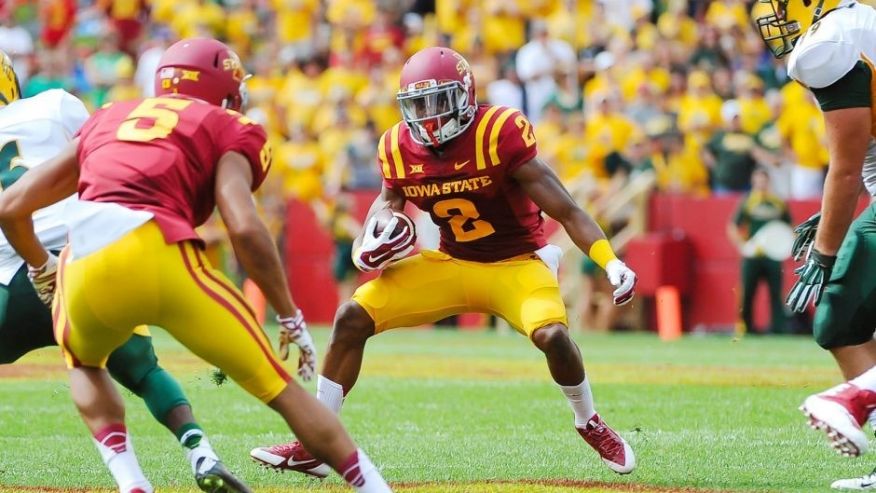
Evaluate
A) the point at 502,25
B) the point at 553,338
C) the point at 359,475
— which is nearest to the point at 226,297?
the point at 359,475

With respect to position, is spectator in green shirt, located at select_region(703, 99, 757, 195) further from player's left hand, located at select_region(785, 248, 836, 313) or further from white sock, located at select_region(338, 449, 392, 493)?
white sock, located at select_region(338, 449, 392, 493)

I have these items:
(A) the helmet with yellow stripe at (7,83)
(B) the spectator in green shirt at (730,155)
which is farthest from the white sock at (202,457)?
(B) the spectator in green shirt at (730,155)

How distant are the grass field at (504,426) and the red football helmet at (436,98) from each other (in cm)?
142

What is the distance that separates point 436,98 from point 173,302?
6.08 ft

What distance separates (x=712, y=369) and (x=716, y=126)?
4.78 metres

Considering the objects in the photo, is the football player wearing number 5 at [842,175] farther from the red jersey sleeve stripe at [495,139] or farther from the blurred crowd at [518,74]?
the blurred crowd at [518,74]

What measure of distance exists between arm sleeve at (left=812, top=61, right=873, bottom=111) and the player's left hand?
0.57m

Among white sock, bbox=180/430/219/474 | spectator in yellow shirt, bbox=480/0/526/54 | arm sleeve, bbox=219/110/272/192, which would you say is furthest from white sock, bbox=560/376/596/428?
spectator in yellow shirt, bbox=480/0/526/54

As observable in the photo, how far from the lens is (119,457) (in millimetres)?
4762

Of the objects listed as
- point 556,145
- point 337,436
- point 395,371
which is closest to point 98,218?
point 337,436

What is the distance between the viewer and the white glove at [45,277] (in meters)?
5.11

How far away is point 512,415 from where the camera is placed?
7.94 meters

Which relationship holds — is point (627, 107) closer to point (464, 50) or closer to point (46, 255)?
point (464, 50)

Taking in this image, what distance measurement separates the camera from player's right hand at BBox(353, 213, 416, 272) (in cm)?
594
